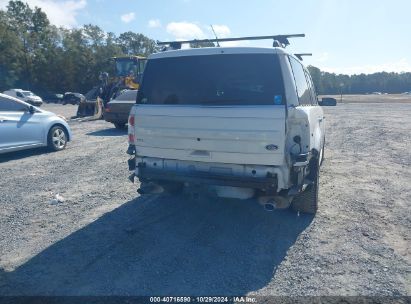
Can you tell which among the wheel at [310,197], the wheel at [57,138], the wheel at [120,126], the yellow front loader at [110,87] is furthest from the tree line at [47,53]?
the wheel at [310,197]

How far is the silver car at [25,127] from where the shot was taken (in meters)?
8.45

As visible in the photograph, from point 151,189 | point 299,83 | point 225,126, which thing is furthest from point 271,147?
point 151,189

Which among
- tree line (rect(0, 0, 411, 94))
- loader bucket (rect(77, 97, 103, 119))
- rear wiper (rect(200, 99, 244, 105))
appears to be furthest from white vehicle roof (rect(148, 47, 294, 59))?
tree line (rect(0, 0, 411, 94))

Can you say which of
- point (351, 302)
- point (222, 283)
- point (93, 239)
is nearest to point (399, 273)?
point (351, 302)

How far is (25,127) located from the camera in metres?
8.84

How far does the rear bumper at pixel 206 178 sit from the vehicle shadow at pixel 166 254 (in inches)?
28.7

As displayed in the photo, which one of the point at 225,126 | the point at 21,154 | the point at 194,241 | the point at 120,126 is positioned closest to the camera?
the point at 225,126

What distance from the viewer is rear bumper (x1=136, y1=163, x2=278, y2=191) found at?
155 inches

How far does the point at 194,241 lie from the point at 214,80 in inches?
80.0

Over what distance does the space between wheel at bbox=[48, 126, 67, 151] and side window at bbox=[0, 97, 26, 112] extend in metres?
1.02

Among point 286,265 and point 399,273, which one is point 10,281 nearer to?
point 286,265

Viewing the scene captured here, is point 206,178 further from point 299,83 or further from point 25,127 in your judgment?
point 25,127

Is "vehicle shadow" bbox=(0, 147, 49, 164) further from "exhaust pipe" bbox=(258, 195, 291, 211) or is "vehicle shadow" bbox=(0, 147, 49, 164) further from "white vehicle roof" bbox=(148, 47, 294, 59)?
"exhaust pipe" bbox=(258, 195, 291, 211)

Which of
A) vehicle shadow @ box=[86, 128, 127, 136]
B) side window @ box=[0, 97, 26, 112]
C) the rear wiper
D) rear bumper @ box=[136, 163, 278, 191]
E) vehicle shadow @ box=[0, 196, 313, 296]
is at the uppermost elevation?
the rear wiper
